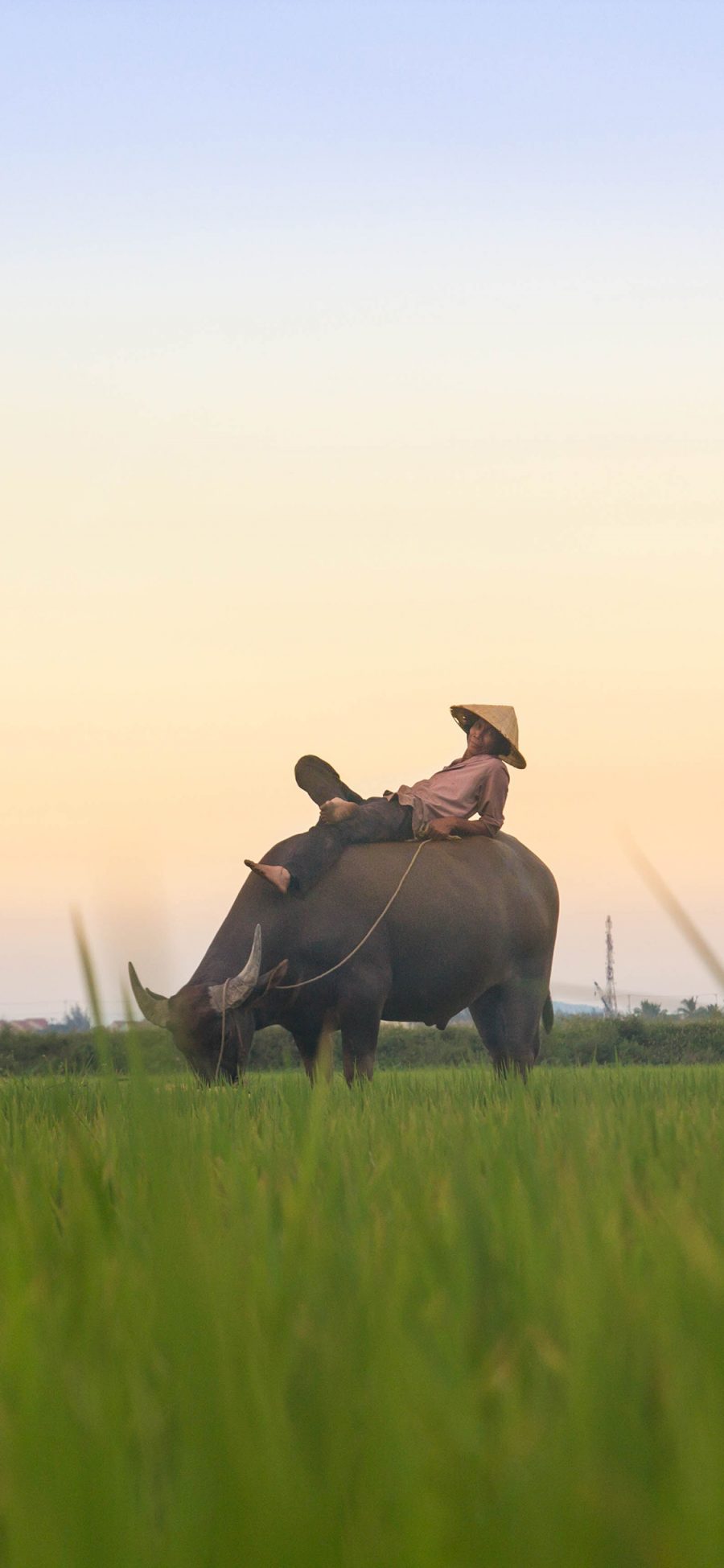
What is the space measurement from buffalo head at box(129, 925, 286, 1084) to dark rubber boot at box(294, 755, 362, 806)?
0.98 metres

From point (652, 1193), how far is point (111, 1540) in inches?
53.0

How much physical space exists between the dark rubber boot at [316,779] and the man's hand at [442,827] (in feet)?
1.26

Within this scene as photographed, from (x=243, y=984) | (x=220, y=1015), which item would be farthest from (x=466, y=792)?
(x=220, y=1015)

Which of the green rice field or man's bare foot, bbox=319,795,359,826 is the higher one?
man's bare foot, bbox=319,795,359,826

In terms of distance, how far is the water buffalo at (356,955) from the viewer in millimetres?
6844

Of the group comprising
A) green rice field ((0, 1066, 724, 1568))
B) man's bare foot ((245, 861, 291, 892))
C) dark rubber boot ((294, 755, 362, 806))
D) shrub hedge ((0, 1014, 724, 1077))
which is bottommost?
shrub hedge ((0, 1014, 724, 1077))

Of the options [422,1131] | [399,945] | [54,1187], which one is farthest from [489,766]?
[54,1187]

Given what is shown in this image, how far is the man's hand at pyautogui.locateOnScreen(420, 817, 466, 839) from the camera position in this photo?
292 inches

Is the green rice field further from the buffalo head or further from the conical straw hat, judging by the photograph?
the conical straw hat

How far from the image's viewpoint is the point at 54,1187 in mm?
2523

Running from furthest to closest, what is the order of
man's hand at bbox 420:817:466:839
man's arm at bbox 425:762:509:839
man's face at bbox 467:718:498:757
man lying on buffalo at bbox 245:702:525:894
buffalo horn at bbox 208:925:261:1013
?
1. man's face at bbox 467:718:498:757
2. man's arm at bbox 425:762:509:839
3. man's hand at bbox 420:817:466:839
4. man lying on buffalo at bbox 245:702:525:894
5. buffalo horn at bbox 208:925:261:1013

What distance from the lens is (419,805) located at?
7480mm

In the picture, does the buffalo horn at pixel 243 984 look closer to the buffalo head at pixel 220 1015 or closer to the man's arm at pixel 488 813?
the buffalo head at pixel 220 1015

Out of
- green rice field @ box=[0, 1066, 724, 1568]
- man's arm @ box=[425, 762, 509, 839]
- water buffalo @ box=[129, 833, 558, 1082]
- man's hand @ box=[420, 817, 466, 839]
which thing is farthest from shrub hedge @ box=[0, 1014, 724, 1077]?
green rice field @ box=[0, 1066, 724, 1568]
